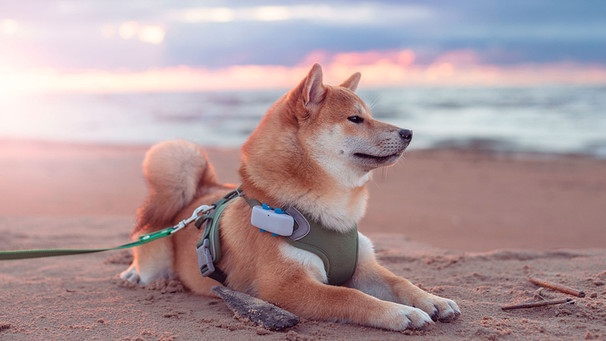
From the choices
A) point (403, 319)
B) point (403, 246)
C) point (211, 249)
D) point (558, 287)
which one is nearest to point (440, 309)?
point (403, 319)

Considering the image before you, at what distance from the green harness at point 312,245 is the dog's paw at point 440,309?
22.5 inches

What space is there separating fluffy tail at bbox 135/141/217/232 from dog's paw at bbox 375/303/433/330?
7.05 ft

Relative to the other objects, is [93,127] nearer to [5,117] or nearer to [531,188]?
[5,117]

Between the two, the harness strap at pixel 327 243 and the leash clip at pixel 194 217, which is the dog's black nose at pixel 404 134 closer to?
the harness strap at pixel 327 243

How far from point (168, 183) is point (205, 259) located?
105 cm

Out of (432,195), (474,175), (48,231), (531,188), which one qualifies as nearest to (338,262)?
(48,231)

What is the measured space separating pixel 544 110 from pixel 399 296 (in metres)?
30.6

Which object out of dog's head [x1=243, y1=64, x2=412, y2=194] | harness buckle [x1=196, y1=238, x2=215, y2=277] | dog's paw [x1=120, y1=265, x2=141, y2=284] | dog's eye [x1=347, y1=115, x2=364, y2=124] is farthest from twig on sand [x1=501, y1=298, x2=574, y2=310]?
dog's paw [x1=120, y1=265, x2=141, y2=284]

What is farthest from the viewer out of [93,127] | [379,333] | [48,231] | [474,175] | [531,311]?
[93,127]

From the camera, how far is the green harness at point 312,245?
375 centimetres

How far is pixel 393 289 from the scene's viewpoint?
3953mm

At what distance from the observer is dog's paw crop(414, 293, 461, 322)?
359 centimetres

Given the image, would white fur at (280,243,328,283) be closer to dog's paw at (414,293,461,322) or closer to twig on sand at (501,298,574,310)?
dog's paw at (414,293,461,322)

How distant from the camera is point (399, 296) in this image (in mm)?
3881
